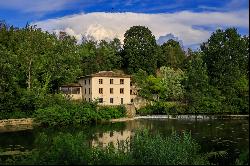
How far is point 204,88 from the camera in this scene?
76.1 metres

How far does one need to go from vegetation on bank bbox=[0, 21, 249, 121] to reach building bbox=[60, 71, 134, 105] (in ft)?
7.49

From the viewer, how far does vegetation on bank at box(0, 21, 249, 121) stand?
6425 cm

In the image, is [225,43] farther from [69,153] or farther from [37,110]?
[69,153]

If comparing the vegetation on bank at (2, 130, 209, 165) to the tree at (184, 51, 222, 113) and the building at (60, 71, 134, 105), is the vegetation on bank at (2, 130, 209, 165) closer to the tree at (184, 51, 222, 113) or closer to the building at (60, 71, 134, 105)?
the tree at (184, 51, 222, 113)

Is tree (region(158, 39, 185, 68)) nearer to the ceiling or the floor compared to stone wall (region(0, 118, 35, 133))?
nearer to the ceiling

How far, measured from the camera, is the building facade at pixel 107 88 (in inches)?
3007

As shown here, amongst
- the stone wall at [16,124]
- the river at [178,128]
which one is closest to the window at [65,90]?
the stone wall at [16,124]

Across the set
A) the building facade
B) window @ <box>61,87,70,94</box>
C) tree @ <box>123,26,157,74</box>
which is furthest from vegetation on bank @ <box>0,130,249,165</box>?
tree @ <box>123,26,157,74</box>

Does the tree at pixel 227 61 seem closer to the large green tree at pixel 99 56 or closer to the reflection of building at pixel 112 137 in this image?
the large green tree at pixel 99 56

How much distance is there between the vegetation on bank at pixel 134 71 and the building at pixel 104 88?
2283 mm

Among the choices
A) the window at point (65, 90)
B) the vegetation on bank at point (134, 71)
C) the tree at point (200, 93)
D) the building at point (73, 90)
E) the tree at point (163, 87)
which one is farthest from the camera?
the tree at point (163, 87)

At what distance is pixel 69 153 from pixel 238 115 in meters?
54.2

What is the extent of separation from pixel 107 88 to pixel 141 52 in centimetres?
2237

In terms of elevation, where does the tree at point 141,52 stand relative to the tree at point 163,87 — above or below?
above
